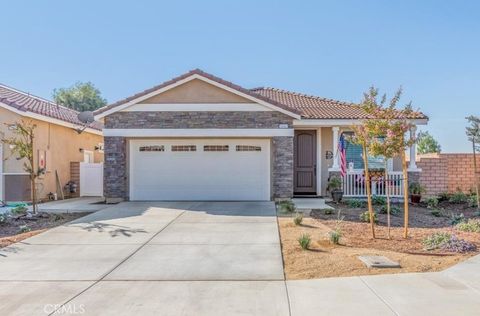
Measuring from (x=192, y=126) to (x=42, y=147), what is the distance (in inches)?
253

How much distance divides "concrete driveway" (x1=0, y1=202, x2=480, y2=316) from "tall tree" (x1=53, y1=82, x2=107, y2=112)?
40.8m

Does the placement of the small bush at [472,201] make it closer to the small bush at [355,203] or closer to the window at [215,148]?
the small bush at [355,203]

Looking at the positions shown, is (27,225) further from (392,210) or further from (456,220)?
(456,220)

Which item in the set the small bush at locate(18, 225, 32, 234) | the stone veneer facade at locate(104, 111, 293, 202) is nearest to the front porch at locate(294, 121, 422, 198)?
the stone veneer facade at locate(104, 111, 293, 202)

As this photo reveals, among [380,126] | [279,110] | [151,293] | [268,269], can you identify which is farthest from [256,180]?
[151,293]

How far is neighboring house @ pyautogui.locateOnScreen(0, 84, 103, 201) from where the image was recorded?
16.1 meters

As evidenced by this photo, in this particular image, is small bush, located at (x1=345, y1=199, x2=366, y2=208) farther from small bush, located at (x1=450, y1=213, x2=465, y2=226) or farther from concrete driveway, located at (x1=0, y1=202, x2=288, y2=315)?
concrete driveway, located at (x1=0, y1=202, x2=288, y2=315)

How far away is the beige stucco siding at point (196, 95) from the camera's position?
52.0 feet

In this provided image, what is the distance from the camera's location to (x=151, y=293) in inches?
233

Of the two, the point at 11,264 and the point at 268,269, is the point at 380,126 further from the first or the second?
the point at 11,264

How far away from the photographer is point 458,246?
332 inches

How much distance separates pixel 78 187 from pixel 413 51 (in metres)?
15.6

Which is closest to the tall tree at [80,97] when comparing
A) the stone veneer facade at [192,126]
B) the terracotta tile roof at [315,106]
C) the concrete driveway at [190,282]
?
the terracotta tile roof at [315,106]

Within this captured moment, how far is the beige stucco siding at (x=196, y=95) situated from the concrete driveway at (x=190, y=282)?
265 inches
